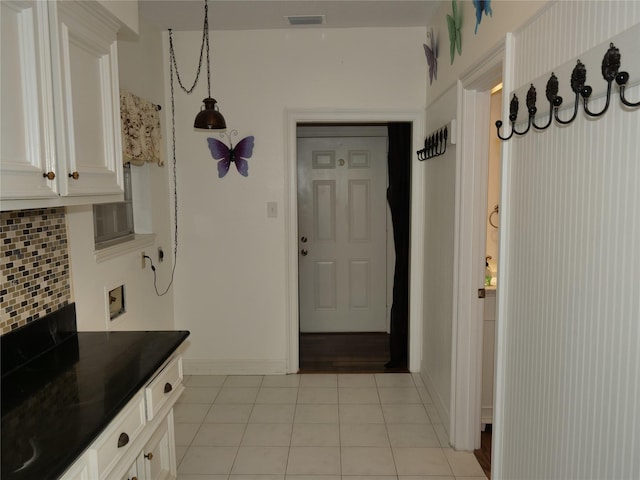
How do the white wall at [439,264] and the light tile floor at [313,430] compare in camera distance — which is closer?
the light tile floor at [313,430]

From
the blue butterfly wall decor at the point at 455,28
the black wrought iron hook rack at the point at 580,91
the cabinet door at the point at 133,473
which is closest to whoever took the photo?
the black wrought iron hook rack at the point at 580,91

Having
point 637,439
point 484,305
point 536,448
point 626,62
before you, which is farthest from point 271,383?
point 626,62

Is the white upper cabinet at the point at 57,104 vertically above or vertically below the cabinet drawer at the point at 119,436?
above

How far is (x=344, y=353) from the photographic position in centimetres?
434

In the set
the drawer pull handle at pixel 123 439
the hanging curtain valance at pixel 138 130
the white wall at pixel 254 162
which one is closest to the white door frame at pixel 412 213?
the white wall at pixel 254 162

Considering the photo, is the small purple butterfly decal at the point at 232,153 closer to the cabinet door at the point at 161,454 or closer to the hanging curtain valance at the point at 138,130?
the hanging curtain valance at the point at 138,130

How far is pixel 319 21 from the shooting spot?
3340mm

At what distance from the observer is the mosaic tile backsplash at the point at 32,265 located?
69.3 inches

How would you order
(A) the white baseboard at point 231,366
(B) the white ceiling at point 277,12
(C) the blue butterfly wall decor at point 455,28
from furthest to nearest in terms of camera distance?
(A) the white baseboard at point 231,366 < (B) the white ceiling at point 277,12 < (C) the blue butterfly wall decor at point 455,28

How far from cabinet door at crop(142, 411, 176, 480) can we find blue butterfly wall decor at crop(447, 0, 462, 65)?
2.43 metres

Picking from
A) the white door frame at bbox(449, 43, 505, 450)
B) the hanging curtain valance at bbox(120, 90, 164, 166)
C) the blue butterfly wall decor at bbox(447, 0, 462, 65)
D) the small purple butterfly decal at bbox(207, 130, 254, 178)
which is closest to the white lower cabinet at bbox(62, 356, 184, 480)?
the hanging curtain valance at bbox(120, 90, 164, 166)

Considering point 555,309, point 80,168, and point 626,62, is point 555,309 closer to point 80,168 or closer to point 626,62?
point 626,62

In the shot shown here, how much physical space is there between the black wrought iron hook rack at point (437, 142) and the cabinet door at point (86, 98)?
1769mm

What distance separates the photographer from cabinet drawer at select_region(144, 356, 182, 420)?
1765 mm
